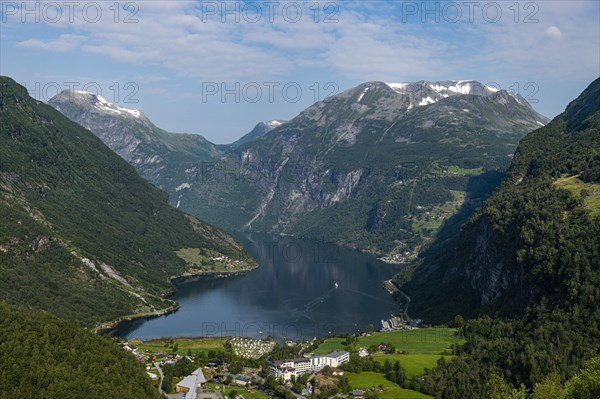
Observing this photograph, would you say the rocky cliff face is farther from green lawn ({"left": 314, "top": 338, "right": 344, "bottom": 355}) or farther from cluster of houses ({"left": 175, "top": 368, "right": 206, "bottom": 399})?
cluster of houses ({"left": 175, "top": 368, "right": 206, "bottom": 399})

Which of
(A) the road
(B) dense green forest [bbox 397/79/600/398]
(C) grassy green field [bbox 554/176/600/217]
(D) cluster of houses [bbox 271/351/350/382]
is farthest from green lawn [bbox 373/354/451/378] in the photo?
(C) grassy green field [bbox 554/176/600/217]

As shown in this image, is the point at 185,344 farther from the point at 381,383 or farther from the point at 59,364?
the point at 59,364

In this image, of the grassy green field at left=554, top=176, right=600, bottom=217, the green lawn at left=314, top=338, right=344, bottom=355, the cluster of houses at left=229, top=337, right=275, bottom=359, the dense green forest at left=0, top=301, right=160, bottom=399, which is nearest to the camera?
the dense green forest at left=0, top=301, right=160, bottom=399

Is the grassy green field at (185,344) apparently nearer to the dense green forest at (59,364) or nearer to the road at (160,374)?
the road at (160,374)

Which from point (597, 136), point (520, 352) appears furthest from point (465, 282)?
point (520, 352)

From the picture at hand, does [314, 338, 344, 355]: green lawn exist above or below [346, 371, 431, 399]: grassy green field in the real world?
above

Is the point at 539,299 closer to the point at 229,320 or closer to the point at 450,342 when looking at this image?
the point at 450,342

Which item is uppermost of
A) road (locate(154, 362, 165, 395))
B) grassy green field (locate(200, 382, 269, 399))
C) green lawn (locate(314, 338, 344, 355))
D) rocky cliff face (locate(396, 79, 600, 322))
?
rocky cliff face (locate(396, 79, 600, 322))
